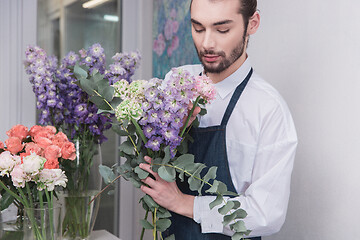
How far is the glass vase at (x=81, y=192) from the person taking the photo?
1479 millimetres

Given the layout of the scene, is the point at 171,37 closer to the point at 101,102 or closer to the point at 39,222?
the point at 101,102

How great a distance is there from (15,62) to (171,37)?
2.74 feet

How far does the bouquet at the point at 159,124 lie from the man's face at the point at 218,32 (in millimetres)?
243

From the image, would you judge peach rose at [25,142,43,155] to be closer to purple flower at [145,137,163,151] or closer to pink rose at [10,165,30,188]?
pink rose at [10,165,30,188]

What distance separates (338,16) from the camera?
4.46 ft

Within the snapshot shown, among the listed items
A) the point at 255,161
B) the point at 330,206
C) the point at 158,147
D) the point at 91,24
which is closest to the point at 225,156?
the point at 255,161

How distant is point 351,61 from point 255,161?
0.46 meters

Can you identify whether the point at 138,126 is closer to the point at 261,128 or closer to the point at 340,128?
the point at 261,128

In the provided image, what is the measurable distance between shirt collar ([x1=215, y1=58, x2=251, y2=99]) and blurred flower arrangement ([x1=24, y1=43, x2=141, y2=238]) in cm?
39

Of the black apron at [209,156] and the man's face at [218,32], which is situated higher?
the man's face at [218,32]

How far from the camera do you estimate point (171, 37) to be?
221 cm

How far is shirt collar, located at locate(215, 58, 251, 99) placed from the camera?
4.50 ft

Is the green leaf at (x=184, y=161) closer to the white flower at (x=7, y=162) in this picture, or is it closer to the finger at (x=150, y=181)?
the finger at (x=150, y=181)

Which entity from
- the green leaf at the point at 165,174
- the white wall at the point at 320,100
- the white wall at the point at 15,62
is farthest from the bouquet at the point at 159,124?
the white wall at the point at 15,62
